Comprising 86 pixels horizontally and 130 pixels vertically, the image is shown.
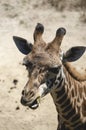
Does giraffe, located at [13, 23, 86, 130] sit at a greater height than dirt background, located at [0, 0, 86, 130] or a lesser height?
greater

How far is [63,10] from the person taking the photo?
21.0 meters

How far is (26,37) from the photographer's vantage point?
62.3 feet

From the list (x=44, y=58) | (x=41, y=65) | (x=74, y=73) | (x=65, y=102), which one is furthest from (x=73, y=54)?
(x=65, y=102)

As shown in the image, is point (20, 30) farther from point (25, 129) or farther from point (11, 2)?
point (25, 129)

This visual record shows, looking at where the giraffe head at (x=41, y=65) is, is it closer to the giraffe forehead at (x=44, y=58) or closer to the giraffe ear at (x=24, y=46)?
the giraffe forehead at (x=44, y=58)

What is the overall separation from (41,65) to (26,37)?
9824 mm

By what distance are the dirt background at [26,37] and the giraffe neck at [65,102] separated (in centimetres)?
365

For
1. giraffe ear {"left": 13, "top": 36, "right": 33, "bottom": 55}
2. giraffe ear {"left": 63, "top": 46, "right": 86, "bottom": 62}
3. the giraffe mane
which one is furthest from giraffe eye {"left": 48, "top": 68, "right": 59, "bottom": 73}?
giraffe ear {"left": 13, "top": 36, "right": 33, "bottom": 55}

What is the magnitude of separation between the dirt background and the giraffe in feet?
12.0

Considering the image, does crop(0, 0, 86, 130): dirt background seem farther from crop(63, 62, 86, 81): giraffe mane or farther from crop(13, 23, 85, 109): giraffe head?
crop(13, 23, 85, 109): giraffe head

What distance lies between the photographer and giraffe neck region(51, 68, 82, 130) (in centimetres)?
992

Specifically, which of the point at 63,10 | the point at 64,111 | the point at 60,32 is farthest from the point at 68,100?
the point at 63,10

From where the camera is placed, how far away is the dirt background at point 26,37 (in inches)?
579

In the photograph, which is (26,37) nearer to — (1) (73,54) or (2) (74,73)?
(2) (74,73)
